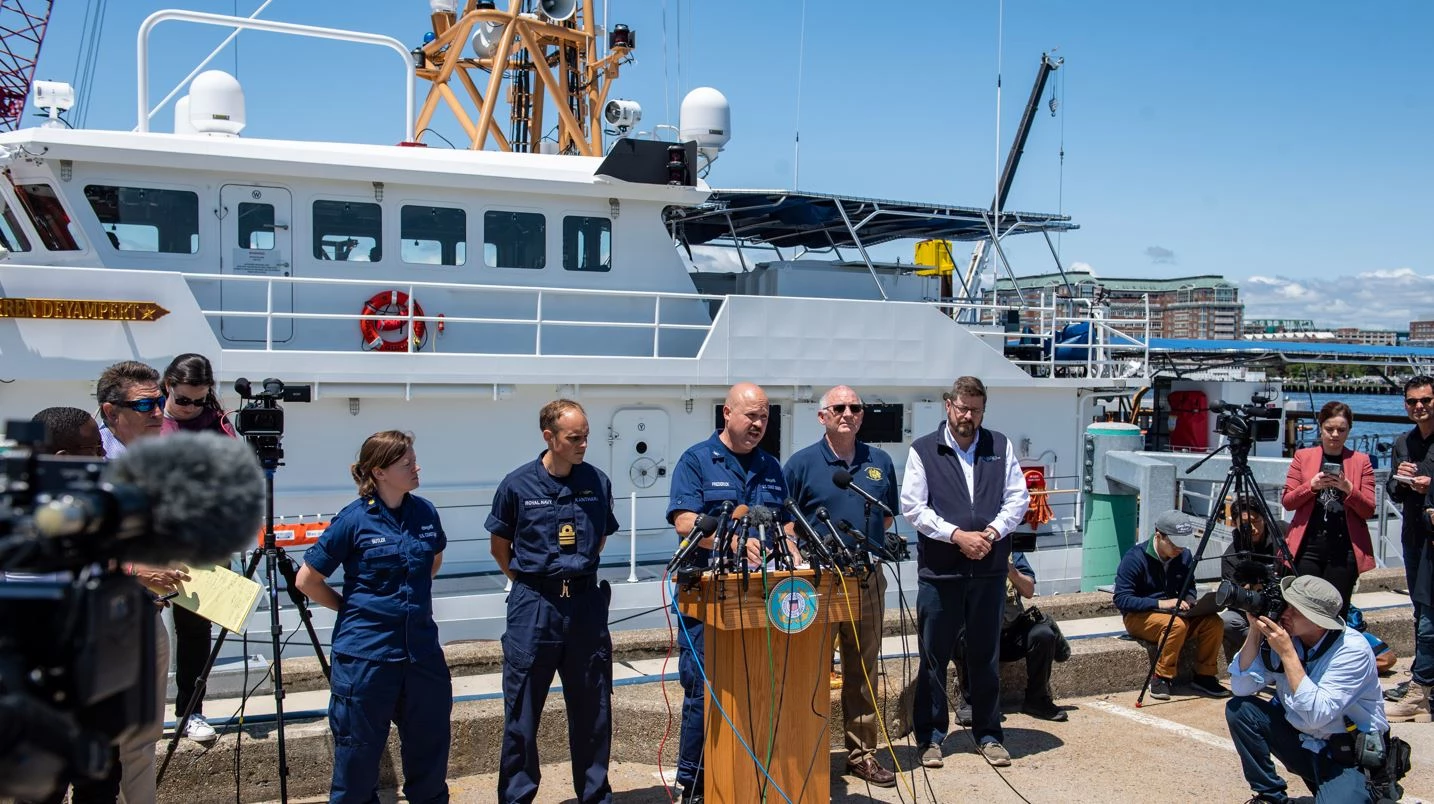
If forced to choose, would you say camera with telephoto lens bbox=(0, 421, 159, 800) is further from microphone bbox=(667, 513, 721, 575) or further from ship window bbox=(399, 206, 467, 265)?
ship window bbox=(399, 206, 467, 265)

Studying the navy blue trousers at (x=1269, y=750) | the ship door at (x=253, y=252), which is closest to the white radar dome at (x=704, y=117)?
the ship door at (x=253, y=252)

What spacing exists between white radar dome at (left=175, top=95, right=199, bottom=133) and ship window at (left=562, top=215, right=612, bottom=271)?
372cm

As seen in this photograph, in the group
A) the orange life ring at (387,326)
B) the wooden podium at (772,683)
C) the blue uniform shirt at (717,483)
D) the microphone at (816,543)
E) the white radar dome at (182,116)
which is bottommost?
the wooden podium at (772,683)

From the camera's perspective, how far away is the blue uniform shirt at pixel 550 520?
4.38 metres

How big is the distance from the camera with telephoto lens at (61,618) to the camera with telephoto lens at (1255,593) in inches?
158

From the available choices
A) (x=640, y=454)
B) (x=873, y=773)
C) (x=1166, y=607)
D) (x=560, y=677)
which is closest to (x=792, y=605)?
(x=560, y=677)

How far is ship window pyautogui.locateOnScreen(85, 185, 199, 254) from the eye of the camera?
29.0 feet

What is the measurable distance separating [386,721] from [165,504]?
102 inches

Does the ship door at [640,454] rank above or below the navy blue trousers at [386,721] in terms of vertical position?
above

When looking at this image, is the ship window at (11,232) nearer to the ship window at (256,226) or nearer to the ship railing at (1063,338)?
the ship window at (256,226)

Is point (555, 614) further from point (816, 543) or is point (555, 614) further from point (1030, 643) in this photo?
point (1030, 643)

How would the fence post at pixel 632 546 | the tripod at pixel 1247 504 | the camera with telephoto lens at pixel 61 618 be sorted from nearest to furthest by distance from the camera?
the camera with telephoto lens at pixel 61 618
the tripod at pixel 1247 504
the fence post at pixel 632 546

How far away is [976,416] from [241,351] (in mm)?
5636

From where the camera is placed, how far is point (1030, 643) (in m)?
5.97
